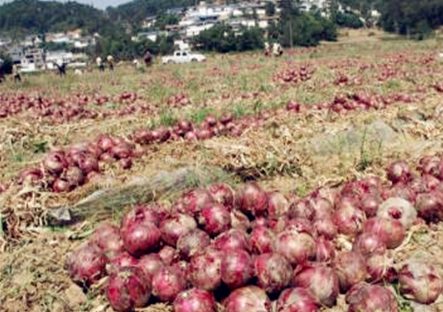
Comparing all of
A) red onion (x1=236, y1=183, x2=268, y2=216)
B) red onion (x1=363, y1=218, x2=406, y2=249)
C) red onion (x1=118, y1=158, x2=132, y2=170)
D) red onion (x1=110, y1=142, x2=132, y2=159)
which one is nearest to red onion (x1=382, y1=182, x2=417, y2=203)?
red onion (x1=363, y1=218, x2=406, y2=249)

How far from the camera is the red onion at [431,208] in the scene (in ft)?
16.1

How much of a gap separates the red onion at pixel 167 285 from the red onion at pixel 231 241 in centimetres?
34

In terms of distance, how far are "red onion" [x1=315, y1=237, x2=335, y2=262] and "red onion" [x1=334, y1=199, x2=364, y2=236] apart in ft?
1.49

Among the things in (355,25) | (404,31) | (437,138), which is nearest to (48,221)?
(437,138)

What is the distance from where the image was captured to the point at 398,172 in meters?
5.89

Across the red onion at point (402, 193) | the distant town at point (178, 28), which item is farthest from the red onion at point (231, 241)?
the distant town at point (178, 28)

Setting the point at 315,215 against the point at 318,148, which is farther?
the point at 318,148

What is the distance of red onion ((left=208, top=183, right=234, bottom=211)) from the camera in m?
4.91

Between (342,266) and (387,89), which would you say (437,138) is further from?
(387,89)

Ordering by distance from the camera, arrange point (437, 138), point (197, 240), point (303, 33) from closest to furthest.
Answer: point (197, 240) → point (437, 138) → point (303, 33)

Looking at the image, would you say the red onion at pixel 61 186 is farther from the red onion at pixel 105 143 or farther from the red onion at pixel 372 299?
the red onion at pixel 372 299

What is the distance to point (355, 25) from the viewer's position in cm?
9581

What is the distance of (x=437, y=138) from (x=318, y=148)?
1509mm

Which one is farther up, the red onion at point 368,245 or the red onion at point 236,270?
the red onion at point 236,270
